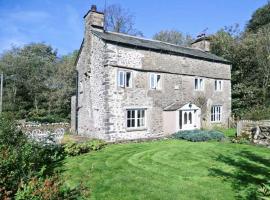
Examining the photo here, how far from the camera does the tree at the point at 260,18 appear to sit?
53031mm

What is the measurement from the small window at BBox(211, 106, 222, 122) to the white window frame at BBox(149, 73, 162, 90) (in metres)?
9.04

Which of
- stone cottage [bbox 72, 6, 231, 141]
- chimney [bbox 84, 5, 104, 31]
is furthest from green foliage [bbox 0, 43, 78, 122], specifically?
chimney [bbox 84, 5, 104, 31]

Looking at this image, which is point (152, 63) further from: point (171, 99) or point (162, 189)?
point (162, 189)

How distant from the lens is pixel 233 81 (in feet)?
124

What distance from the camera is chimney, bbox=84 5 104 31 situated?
74.0 ft

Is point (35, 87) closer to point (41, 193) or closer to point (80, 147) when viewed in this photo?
point (80, 147)

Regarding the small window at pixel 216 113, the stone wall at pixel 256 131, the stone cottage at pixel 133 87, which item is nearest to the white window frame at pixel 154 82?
the stone cottage at pixel 133 87

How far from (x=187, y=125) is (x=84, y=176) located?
51.3 feet

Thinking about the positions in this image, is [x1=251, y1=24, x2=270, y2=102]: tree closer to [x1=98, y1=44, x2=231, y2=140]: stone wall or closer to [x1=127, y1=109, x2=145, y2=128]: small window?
[x1=98, y1=44, x2=231, y2=140]: stone wall

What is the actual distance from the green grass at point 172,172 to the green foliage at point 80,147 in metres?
0.73

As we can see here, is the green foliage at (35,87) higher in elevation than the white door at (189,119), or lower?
higher

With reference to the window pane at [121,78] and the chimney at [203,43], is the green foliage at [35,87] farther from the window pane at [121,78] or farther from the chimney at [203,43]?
the window pane at [121,78]

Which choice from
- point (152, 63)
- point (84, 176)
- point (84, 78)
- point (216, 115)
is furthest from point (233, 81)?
point (84, 176)

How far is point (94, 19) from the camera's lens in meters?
22.6
